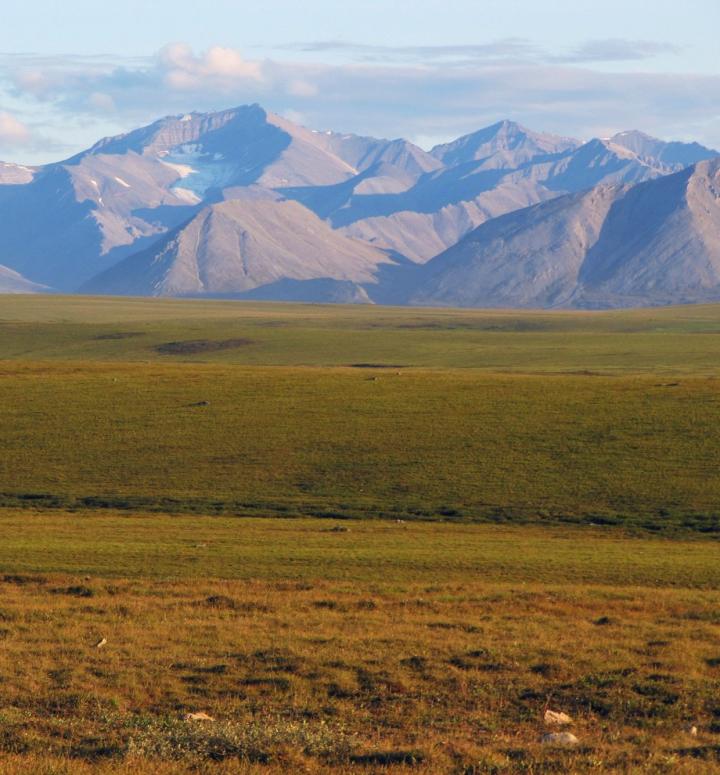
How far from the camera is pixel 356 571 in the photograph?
120ft

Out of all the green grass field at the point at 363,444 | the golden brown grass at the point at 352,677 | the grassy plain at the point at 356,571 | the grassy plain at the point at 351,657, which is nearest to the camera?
the golden brown grass at the point at 352,677

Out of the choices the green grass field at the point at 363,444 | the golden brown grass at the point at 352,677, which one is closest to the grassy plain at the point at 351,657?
the golden brown grass at the point at 352,677

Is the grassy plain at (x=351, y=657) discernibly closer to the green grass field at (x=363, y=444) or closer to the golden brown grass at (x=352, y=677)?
the golden brown grass at (x=352, y=677)

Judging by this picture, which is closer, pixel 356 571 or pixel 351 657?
pixel 351 657

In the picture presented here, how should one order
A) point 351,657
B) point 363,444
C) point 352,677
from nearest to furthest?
point 352,677 < point 351,657 < point 363,444

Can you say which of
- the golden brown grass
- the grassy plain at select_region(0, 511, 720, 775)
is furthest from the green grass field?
the golden brown grass

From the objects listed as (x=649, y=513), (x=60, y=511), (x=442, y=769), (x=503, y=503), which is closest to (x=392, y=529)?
(x=503, y=503)

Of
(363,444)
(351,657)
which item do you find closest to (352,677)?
(351,657)

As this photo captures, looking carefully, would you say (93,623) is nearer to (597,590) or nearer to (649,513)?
(597,590)

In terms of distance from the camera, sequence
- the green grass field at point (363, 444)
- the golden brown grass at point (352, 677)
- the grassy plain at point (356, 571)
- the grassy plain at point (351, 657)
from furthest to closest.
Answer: the green grass field at point (363, 444), the grassy plain at point (356, 571), the grassy plain at point (351, 657), the golden brown grass at point (352, 677)

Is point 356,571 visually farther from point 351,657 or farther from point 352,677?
point 352,677

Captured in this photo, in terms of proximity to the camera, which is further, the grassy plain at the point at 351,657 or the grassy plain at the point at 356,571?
the grassy plain at the point at 356,571

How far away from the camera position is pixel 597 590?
33.6m

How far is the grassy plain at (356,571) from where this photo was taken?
20.2 meters
